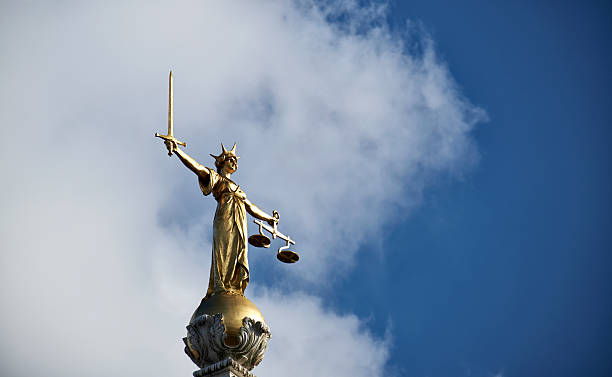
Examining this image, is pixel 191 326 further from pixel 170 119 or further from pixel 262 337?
pixel 170 119

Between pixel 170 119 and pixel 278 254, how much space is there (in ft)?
13.6

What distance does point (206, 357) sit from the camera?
22.3 meters

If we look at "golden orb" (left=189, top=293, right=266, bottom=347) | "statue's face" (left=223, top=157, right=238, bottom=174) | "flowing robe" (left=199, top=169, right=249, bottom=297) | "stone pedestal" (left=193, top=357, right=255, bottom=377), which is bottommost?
"stone pedestal" (left=193, top=357, right=255, bottom=377)

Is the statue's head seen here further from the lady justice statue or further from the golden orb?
the golden orb

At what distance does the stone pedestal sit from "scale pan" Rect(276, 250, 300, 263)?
11.8ft

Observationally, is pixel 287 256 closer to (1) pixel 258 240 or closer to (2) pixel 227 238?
(1) pixel 258 240

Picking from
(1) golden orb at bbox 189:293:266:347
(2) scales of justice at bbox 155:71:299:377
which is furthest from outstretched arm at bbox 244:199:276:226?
(1) golden orb at bbox 189:293:266:347

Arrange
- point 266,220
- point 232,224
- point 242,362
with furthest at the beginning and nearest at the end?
point 266,220
point 232,224
point 242,362

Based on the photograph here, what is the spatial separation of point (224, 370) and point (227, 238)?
10.5 ft

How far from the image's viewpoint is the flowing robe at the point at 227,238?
23391 millimetres

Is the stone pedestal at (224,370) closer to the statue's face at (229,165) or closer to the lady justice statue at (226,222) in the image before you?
the lady justice statue at (226,222)

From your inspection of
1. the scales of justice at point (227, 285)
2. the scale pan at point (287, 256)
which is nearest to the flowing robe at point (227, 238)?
the scales of justice at point (227, 285)

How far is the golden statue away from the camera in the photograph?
76.5 feet

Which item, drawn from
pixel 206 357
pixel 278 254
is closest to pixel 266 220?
pixel 278 254
